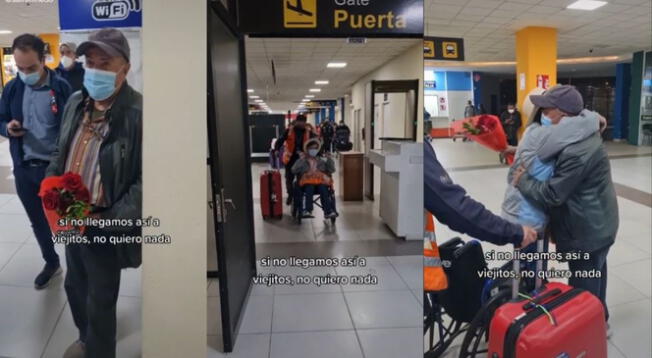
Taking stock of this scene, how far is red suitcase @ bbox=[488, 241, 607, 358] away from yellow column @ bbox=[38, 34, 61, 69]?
2202 mm

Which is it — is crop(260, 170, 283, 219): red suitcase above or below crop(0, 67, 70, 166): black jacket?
below

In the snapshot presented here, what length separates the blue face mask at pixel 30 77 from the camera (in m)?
1.70

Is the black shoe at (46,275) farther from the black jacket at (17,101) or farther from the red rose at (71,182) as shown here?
the black jacket at (17,101)

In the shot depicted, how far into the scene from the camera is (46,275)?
1876 millimetres

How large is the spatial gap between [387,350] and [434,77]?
1.51 metres

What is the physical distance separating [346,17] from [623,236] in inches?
99.1

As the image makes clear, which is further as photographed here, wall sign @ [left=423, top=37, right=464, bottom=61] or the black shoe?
the black shoe

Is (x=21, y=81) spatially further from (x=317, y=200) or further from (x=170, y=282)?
(x=317, y=200)

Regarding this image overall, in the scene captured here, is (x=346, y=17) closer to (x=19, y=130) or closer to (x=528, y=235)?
(x=528, y=235)

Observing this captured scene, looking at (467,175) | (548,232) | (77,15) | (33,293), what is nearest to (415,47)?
(467,175)

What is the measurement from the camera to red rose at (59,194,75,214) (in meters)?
1.71

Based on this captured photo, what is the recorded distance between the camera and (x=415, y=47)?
1.97m

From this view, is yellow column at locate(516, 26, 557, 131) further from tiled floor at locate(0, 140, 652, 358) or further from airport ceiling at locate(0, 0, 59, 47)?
airport ceiling at locate(0, 0, 59, 47)

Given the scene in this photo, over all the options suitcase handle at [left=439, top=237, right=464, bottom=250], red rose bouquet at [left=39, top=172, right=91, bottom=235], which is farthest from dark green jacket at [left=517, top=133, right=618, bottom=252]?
red rose bouquet at [left=39, top=172, right=91, bottom=235]
